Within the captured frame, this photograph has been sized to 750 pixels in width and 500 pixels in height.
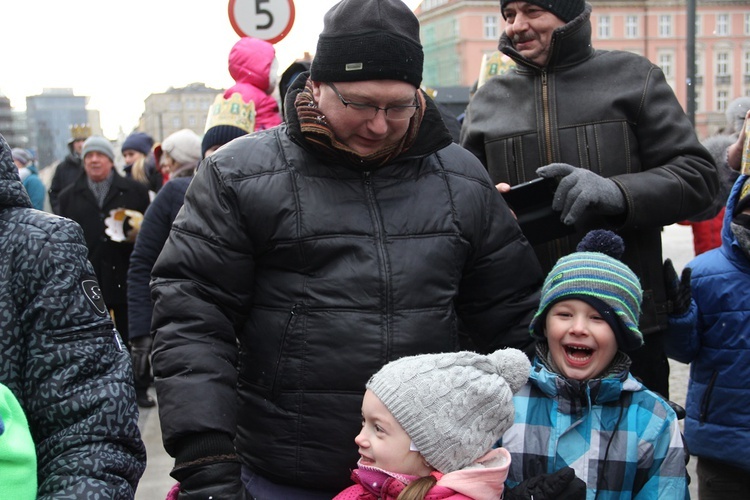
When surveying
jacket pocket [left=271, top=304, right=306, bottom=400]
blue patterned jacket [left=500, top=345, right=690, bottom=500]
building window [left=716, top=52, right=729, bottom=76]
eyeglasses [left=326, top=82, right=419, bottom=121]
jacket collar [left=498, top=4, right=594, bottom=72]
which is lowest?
building window [left=716, top=52, right=729, bottom=76]

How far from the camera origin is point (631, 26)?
6612 centimetres

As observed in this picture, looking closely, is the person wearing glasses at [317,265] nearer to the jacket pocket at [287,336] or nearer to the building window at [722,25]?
the jacket pocket at [287,336]

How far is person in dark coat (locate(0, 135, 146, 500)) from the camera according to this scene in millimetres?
2109

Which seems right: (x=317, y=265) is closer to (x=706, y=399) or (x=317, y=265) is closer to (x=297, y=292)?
(x=297, y=292)

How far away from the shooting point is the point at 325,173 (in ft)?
8.68

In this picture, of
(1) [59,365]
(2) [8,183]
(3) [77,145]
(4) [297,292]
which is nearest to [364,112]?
(4) [297,292]

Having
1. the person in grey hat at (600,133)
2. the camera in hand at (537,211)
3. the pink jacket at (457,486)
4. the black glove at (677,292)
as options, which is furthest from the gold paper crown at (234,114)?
the pink jacket at (457,486)

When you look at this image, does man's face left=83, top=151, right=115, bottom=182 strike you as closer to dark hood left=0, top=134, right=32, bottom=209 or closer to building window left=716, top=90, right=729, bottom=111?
dark hood left=0, top=134, right=32, bottom=209

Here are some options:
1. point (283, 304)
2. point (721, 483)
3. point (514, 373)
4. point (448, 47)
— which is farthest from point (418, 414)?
point (448, 47)

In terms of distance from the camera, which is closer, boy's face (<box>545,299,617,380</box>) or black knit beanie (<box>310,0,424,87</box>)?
black knit beanie (<box>310,0,424,87</box>)

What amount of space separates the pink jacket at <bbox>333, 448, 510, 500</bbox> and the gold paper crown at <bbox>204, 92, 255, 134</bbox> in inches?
137

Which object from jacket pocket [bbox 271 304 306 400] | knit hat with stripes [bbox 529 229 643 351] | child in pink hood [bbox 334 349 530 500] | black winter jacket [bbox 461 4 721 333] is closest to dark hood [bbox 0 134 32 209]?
jacket pocket [bbox 271 304 306 400]

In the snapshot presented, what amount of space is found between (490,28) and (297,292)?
214 feet

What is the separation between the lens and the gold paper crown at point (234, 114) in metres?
5.61
